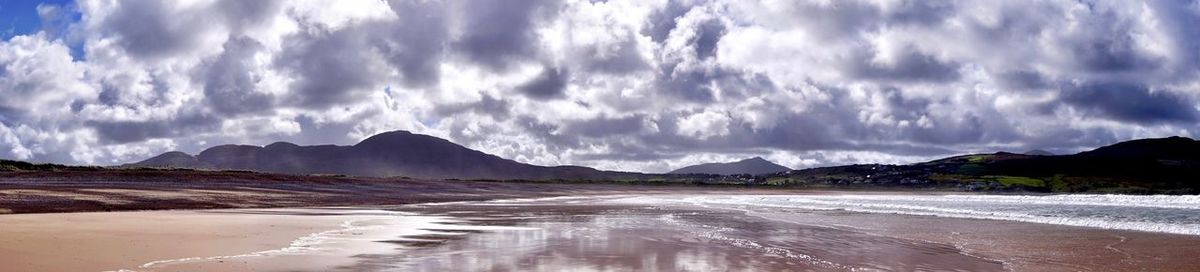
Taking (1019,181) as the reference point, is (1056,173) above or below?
above

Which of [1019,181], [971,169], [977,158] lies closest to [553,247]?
[1019,181]

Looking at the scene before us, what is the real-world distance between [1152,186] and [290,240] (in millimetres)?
→ 115939

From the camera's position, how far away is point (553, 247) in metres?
17.5

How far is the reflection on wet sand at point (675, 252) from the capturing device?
1423 centimetres

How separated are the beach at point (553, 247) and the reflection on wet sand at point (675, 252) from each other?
0.09 ft

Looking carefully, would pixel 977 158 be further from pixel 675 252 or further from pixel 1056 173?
pixel 675 252

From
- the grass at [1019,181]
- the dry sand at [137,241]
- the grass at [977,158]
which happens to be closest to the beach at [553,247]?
the dry sand at [137,241]

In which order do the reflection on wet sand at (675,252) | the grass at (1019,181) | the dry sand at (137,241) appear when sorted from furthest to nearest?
the grass at (1019,181) → the reflection on wet sand at (675,252) → the dry sand at (137,241)

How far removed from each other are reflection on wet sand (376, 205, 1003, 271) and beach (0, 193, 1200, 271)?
3 centimetres

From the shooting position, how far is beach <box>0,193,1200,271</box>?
13.7 m

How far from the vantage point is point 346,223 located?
25.1 m

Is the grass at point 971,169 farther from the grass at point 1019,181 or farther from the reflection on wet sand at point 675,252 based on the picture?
the reflection on wet sand at point 675,252

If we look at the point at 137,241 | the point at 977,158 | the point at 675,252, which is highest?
the point at 977,158

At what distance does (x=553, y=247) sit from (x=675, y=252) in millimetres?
2518
